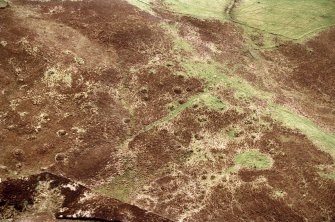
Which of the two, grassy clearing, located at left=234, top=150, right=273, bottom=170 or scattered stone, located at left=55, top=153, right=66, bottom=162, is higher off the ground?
grassy clearing, located at left=234, top=150, right=273, bottom=170

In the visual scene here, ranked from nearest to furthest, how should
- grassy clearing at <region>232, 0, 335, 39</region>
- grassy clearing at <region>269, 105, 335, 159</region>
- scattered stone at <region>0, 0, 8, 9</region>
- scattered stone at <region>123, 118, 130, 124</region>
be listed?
grassy clearing at <region>269, 105, 335, 159</region> → scattered stone at <region>123, 118, 130, 124</region> → scattered stone at <region>0, 0, 8, 9</region> → grassy clearing at <region>232, 0, 335, 39</region>

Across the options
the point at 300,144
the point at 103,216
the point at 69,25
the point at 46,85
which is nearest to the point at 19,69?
the point at 46,85

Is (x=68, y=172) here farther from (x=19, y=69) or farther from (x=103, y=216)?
(x=19, y=69)

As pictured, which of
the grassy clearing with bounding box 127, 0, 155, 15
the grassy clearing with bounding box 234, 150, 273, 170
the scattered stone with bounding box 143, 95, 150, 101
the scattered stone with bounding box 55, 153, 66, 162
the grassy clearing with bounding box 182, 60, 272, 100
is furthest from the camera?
the grassy clearing with bounding box 127, 0, 155, 15

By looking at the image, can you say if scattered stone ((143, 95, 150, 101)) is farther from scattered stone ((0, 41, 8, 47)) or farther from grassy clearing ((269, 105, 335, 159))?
scattered stone ((0, 41, 8, 47))

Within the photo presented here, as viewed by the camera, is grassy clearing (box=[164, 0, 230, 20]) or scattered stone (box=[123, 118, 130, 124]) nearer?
scattered stone (box=[123, 118, 130, 124])

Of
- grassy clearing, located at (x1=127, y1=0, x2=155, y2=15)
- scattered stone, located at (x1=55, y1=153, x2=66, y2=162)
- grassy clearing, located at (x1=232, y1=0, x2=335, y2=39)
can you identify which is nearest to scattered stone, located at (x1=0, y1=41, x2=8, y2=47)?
scattered stone, located at (x1=55, y1=153, x2=66, y2=162)

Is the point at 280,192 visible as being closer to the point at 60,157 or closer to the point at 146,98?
the point at 146,98
